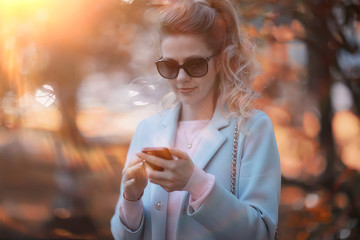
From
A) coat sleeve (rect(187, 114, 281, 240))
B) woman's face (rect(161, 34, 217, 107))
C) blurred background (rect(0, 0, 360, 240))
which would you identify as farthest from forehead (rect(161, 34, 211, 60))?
blurred background (rect(0, 0, 360, 240))

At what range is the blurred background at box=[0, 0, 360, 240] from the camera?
3385 mm

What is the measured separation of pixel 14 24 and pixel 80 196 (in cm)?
279

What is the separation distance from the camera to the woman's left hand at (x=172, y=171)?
128 cm

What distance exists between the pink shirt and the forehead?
1.11ft

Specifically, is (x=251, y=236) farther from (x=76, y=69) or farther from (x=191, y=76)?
(x=76, y=69)

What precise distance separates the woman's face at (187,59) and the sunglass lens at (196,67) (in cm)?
2

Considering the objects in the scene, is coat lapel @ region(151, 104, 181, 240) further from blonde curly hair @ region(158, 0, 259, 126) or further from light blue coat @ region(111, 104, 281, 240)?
blonde curly hair @ region(158, 0, 259, 126)

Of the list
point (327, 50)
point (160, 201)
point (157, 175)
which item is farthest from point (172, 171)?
point (327, 50)

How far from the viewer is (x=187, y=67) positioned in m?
1.49

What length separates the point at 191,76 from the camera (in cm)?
150

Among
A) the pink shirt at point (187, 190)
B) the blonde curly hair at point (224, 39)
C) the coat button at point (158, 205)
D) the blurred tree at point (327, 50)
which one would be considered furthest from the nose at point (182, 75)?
the blurred tree at point (327, 50)

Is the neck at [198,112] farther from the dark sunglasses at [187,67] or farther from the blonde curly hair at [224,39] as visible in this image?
the dark sunglasses at [187,67]

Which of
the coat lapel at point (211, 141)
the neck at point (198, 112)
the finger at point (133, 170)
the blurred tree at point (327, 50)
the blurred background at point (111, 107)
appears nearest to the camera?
the finger at point (133, 170)

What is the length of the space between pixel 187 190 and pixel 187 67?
0.50 metres
